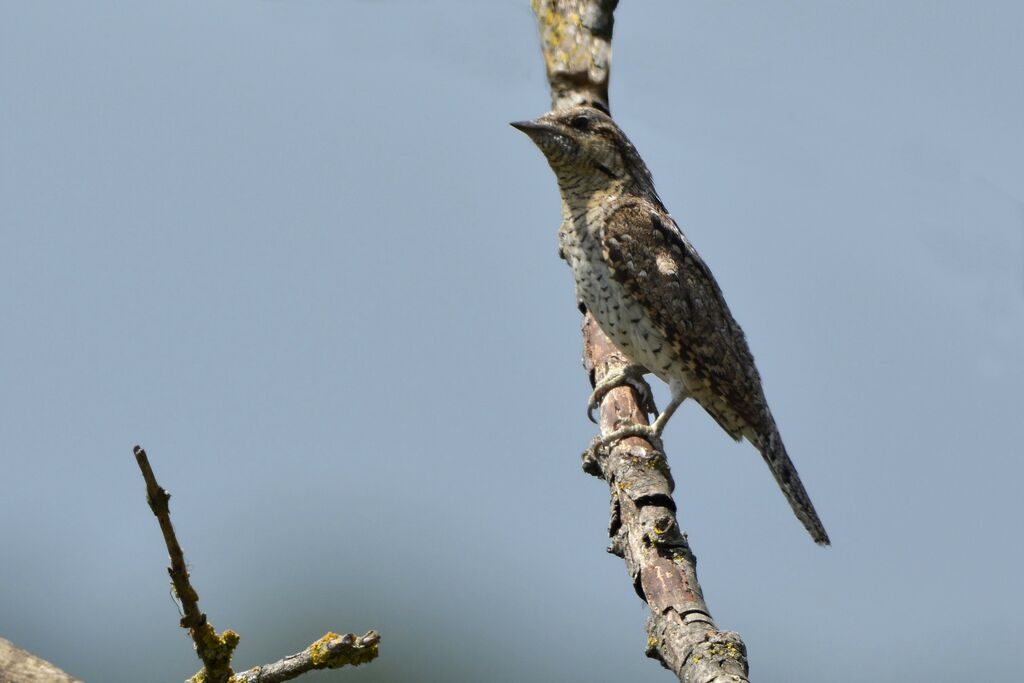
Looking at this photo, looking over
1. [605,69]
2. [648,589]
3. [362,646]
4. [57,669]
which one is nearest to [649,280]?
[605,69]

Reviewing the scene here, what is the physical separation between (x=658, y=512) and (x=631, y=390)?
67.6 inches

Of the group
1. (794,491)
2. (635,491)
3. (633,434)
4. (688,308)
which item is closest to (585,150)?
(688,308)

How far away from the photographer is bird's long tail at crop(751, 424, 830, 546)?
6.02 m

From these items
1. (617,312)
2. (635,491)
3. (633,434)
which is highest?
(617,312)

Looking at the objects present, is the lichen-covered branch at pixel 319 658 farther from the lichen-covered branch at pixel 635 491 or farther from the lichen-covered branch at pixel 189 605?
the lichen-covered branch at pixel 635 491

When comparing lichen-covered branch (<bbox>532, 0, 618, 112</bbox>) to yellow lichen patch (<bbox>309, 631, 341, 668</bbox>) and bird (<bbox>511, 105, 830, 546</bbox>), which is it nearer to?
bird (<bbox>511, 105, 830, 546</bbox>)

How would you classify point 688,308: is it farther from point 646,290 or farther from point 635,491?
point 635,491

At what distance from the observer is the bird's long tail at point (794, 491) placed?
237 inches

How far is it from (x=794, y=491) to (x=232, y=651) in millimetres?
3926

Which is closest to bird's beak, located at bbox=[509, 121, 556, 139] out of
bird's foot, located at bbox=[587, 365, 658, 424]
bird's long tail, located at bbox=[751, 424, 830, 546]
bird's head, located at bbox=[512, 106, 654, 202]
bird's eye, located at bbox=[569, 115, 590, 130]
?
bird's head, located at bbox=[512, 106, 654, 202]

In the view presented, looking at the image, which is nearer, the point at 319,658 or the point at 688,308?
the point at 319,658

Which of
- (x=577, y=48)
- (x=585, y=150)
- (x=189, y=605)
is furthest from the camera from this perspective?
(x=577, y=48)

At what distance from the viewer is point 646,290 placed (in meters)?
6.00

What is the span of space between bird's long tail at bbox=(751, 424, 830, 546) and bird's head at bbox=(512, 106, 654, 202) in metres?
1.69
